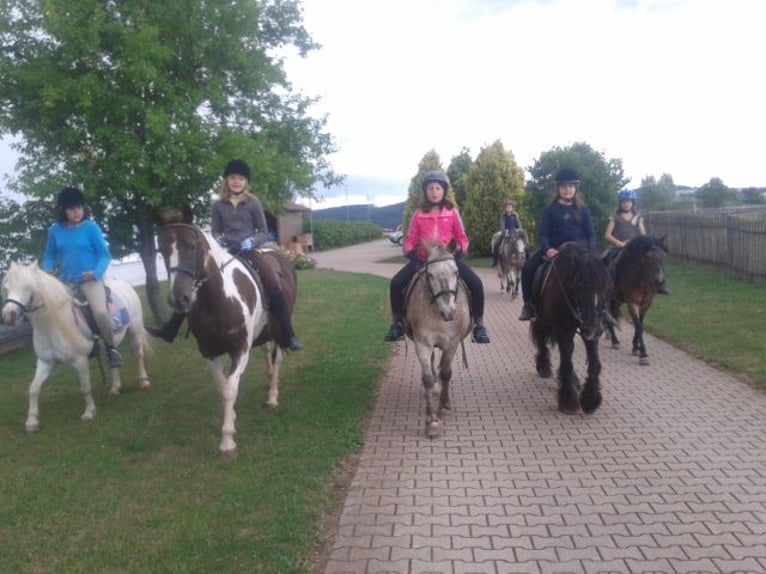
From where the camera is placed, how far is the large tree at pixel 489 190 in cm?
3306

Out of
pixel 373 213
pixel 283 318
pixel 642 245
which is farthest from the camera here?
pixel 373 213

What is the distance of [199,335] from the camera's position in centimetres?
724

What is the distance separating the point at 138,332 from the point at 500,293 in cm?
1299

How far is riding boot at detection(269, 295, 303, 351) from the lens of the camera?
326 inches

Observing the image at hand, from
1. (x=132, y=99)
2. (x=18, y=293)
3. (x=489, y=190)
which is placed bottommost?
(x=18, y=293)

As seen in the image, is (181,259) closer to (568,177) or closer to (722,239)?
(568,177)

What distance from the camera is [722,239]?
2106cm

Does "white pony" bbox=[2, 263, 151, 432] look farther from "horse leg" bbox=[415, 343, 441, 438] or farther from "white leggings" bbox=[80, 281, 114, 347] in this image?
"horse leg" bbox=[415, 343, 441, 438]

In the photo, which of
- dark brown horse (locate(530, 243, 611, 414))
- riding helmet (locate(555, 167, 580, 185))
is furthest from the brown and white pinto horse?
riding helmet (locate(555, 167, 580, 185))

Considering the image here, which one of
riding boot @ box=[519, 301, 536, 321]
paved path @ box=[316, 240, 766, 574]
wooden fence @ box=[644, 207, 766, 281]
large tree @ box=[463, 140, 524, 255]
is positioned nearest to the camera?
paved path @ box=[316, 240, 766, 574]

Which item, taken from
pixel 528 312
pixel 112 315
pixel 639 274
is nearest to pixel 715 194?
pixel 639 274

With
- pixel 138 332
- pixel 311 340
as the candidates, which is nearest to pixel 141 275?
pixel 311 340

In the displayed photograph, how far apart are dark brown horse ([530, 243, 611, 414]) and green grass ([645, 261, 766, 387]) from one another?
2.56 metres

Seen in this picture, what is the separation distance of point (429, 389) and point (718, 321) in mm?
8061
